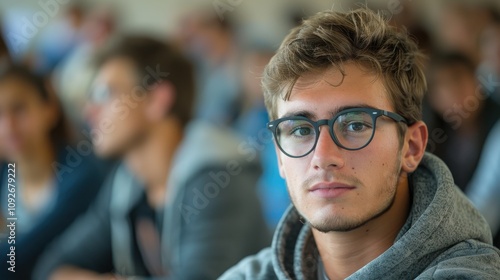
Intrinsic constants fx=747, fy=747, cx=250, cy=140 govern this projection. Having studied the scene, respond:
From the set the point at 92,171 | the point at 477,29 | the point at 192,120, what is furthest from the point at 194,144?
the point at 477,29

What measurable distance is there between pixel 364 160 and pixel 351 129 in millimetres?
44

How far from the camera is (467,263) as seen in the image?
0.90m

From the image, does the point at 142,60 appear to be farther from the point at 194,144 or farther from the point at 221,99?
the point at 221,99

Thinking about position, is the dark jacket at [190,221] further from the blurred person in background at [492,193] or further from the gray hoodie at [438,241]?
the gray hoodie at [438,241]

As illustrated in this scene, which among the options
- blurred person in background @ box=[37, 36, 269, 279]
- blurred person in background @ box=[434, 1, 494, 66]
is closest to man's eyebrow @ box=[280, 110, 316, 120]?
blurred person in background @ box=[37, 36, 269, 279]

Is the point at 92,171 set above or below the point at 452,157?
above

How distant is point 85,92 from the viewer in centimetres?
284

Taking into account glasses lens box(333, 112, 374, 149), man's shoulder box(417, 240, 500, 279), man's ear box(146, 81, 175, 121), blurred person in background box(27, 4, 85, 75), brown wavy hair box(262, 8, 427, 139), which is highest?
blurred person in background box(27, 4, 85, 75)

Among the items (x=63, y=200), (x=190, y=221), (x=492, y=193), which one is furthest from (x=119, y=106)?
(x=492, y=193)

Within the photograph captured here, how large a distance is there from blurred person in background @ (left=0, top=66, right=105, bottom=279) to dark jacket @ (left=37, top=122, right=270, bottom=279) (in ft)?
0.47

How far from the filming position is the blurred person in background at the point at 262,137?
2.57 meters

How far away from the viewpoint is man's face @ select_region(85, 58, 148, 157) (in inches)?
91.4

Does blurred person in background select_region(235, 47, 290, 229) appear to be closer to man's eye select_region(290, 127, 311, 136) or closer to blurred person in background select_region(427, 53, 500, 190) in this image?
blurred person in background select_region(427, 53, 500, 190)

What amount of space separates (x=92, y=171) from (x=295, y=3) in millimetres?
1465
